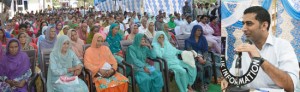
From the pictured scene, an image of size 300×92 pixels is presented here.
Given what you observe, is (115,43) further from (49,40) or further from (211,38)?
(211,38)

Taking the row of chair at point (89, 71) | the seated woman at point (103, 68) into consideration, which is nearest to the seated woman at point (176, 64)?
the row of chair at point (89, 71)

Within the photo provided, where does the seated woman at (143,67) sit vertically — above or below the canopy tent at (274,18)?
below

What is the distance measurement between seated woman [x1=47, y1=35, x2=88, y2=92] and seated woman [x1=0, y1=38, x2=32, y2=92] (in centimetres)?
26

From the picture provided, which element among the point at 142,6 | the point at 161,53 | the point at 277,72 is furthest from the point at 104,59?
the point at 142,6

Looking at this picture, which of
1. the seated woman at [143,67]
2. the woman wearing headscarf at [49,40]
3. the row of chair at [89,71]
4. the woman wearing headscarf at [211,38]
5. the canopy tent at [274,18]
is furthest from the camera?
the woman wearing headscarf at [211,38]

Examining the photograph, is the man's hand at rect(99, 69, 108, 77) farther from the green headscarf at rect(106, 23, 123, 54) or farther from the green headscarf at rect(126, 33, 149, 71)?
the green headscarf at rect(106, 23, 123, 54)

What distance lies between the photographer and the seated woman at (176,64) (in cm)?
518

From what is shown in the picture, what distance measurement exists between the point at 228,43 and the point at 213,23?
2.44 meters

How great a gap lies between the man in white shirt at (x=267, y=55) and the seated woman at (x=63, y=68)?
9.09 ft

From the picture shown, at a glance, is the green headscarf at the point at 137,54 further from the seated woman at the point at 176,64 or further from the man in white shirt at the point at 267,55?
the man in white shirt at the point at 267,55

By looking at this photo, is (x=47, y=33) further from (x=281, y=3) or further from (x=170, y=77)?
(x=281, y=3)

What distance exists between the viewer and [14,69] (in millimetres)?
4227

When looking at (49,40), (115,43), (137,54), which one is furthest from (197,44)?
(49,40)

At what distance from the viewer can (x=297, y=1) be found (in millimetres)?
5074
